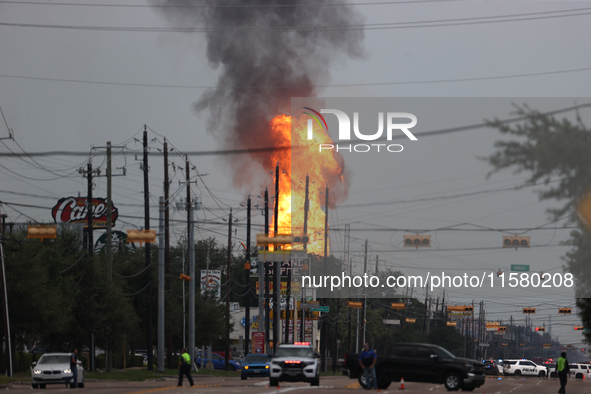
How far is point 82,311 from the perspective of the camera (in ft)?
160

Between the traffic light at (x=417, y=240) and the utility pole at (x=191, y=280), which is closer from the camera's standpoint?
the traffic light at (x=417, y=240)

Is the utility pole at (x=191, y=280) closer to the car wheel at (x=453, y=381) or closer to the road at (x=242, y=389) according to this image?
the road at (x=242, y=389)

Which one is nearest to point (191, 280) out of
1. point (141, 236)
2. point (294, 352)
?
point (141, 236)

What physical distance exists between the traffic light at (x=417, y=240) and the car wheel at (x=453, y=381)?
7.50m

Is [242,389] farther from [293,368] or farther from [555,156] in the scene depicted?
[555,156]

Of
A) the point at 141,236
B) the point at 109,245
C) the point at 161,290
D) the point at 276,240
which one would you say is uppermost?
the point at 141,236

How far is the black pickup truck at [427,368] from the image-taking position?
3262cm

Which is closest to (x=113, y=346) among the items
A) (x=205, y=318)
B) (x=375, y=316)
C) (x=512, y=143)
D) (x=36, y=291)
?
(x=36, y=291)

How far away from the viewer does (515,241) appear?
129ft

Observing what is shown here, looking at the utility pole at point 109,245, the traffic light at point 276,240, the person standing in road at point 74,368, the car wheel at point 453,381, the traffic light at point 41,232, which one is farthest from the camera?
the utility pole at point 109,245

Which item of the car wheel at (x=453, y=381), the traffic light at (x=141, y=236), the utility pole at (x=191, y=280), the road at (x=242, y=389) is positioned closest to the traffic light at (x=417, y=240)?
the road at (x=242, y=389)

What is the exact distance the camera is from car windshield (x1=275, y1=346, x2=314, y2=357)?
34125 mm

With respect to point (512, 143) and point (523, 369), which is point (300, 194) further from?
point (512, 143)

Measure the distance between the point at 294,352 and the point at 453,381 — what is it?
6906 mm
